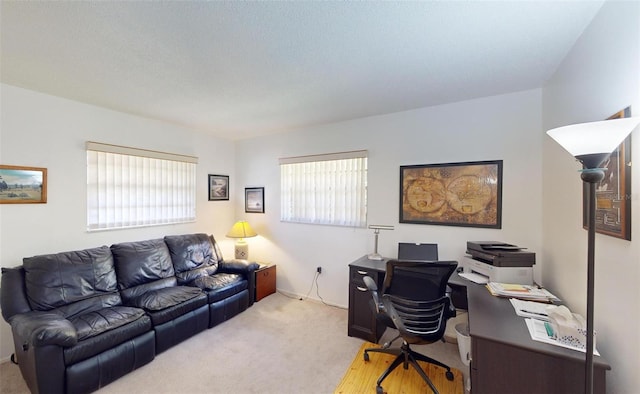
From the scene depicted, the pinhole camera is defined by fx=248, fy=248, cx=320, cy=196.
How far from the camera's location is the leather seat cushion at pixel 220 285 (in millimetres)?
2914

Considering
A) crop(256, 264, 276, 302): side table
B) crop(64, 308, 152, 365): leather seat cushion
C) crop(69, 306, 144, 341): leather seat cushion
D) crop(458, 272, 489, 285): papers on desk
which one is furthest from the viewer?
crop(256, 264, 276, 302): side table

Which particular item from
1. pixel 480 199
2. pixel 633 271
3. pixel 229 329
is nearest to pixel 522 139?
pixel 480 199

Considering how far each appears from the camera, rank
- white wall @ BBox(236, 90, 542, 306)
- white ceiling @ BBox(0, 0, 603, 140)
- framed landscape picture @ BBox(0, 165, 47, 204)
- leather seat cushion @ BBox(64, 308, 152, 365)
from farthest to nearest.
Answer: white wall @ BBox(236, 90, 542, 306) < framed landscape picture @ BBox(0, 165, 47, 204) < leather seat cushion @ BBox(64, 308, 152, 365) < white ceiling @ BBox(0, 0, 603, 140)

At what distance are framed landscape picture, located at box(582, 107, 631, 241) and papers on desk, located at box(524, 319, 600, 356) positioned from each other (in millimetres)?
555

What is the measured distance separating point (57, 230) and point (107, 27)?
227 cm

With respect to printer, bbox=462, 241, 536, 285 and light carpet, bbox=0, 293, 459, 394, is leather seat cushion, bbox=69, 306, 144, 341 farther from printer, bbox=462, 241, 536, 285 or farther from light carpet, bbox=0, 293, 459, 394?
printer, bbox=462, 241, 536, 285

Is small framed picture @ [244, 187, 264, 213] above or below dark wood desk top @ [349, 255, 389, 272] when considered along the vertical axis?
above

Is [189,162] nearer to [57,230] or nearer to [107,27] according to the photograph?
[57,230]

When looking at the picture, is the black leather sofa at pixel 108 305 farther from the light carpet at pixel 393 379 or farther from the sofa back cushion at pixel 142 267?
the light carpet at pixel 393 379

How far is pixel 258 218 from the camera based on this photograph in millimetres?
4254

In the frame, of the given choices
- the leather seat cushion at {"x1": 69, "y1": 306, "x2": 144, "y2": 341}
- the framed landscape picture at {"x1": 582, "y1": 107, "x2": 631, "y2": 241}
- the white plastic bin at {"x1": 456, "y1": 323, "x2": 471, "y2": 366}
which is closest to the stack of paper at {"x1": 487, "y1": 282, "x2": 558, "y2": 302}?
the white plastic bin at {"x1": 456, "y1": 323, "x2": 471, "y2": 366}

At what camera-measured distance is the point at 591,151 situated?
3.15 ft

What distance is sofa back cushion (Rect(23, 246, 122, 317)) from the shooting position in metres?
2.16

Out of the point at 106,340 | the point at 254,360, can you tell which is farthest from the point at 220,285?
the point at 106,340
